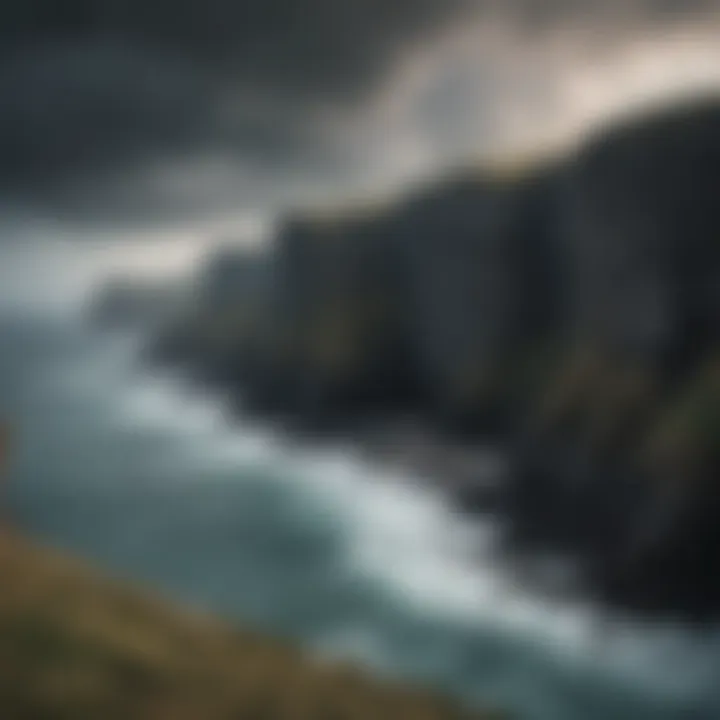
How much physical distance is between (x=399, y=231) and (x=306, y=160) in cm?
2151

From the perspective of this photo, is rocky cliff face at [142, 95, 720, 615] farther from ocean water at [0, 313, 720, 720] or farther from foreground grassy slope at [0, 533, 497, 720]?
foreground grassy slope at [0, 533, 497, 720]

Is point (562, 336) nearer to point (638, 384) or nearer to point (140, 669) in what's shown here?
point (638, 384)

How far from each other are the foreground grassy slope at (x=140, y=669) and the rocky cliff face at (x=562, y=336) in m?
8.85

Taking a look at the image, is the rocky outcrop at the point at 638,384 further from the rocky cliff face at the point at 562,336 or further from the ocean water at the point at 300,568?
the ocean water at the point at 300,568

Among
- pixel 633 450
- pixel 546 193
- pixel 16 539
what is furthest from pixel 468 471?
pixel 16 539

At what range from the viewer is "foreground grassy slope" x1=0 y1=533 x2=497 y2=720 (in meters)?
3.79

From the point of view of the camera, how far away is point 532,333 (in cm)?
2544

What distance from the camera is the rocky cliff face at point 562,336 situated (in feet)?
47.4

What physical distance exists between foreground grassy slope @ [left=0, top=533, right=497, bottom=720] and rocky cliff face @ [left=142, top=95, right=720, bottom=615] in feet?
29.0

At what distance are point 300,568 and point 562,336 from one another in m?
15.4

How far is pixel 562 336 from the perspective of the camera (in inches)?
922

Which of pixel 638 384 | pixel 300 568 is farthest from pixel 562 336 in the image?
pixel 300 568

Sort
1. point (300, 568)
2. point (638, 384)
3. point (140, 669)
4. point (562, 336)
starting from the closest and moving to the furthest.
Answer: point (140, 669) → point (300, 568) → point (638, 384) → point (562, 336)

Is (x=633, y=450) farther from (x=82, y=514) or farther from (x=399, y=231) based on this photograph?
(x=399, y=231)
